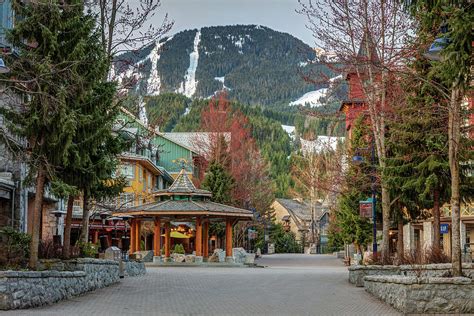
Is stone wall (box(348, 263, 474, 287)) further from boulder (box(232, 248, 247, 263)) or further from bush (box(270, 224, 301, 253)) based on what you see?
bush (box(270, 224, 301, 253))

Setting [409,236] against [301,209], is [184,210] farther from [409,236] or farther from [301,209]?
[301,209]

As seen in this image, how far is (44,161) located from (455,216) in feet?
31.1

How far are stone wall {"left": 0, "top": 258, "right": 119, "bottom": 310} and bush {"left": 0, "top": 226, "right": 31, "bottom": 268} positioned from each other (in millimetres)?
970

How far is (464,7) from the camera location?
12.5 meters

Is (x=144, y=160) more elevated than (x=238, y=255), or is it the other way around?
(x=144, y=160)

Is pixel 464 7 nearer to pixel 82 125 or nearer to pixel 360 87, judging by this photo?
pixel 82 125

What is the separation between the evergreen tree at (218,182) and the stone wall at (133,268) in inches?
948

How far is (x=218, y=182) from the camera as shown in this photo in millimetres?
55906

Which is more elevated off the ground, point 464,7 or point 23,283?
point 464,7

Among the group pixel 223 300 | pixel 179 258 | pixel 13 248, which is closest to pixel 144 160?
pixel 179 258

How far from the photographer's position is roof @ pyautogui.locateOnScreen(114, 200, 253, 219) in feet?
141

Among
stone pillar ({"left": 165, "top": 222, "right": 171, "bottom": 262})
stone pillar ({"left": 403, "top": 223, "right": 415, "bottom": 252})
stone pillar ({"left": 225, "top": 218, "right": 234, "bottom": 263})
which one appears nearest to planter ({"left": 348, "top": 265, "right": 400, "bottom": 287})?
stone pillar ({"left": 225, "top": 218, "right": 234, "bottom": 263})

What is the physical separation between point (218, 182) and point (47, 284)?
127 ft

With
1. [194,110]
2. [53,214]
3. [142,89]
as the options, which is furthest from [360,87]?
[194,110]
